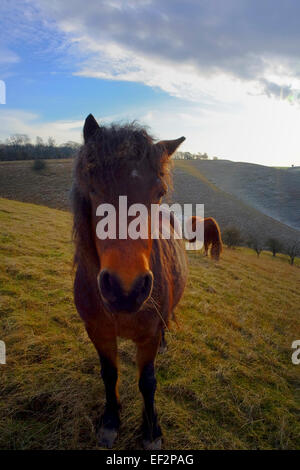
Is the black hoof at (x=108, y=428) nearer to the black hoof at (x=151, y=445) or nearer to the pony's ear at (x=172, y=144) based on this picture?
the black hoof at (x=151, y=445)

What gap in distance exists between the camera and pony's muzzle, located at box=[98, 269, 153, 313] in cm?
137

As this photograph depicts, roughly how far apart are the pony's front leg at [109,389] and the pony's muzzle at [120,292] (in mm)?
1152

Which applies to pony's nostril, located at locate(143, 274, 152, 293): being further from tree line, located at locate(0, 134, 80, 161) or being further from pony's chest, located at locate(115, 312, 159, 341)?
tree line, located at locate(0, 134, 80, 161)

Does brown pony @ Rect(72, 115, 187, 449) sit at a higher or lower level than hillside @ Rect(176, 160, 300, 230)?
lower

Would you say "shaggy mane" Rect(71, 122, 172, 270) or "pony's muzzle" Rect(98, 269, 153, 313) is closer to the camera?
"pony's muzzle" Rect(98, 269, 153, 313)

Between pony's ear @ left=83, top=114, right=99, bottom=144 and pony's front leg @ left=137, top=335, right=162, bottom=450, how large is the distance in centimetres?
194

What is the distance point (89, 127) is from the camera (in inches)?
73.3

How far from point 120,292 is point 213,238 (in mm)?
12357

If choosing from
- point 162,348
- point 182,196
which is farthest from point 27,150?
point 162,348

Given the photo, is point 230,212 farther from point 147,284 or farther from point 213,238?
point 147,284

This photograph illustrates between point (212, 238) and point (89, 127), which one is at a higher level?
point (89, 127)

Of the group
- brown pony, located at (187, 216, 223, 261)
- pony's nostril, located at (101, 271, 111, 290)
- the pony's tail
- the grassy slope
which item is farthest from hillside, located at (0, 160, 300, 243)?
pony's nostril, located at (101, 271, 111, 290)

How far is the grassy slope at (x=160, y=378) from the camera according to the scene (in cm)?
247

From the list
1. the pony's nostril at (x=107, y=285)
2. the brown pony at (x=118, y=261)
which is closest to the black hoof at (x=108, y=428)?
the brown pony at (x=118, y=261)
